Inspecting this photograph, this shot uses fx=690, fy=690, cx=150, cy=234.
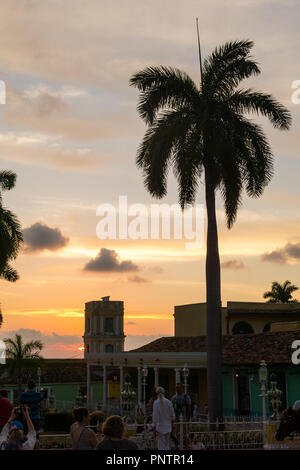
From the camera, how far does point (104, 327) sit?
77.3 meters

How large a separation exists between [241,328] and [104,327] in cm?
3374

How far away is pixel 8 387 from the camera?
5344 cm

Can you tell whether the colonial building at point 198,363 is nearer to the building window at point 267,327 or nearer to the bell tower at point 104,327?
the building window at point 267,327

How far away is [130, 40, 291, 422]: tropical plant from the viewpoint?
86.3 ft

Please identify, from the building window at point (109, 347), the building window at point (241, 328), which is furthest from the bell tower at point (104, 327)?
the building window at point (241, 328)

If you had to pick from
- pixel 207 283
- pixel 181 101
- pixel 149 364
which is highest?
pixel 181 101

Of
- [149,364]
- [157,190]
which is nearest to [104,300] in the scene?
[149,364]

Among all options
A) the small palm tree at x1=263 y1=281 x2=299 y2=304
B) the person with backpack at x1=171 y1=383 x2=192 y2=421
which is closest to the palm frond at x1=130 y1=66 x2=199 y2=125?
the person with backpack at x1=171 y1=383 x2=192 y2=421

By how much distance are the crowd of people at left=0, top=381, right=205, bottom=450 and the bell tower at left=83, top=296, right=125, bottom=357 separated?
57.4m

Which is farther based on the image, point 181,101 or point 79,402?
point 79,402

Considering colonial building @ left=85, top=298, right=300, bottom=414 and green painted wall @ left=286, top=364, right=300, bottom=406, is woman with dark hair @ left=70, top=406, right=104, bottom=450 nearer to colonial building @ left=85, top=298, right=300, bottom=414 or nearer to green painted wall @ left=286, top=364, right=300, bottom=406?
colonial building @ left=85, top=298, right=300, bottom=414

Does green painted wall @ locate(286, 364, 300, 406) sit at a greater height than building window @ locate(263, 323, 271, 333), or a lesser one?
lesser

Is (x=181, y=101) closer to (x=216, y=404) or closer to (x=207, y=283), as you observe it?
(x=207, y=283)
